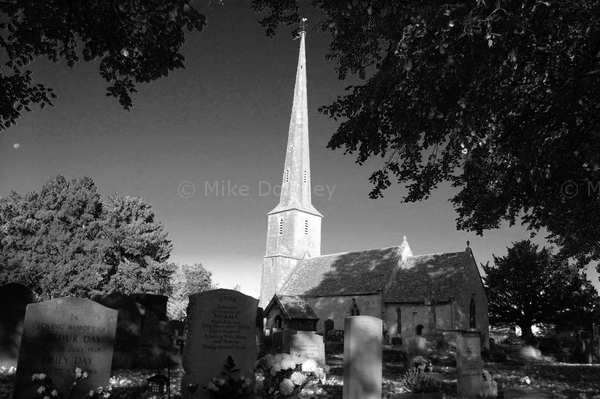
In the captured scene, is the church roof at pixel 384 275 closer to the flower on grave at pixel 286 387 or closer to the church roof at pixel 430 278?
the church roof at pixel 430 278

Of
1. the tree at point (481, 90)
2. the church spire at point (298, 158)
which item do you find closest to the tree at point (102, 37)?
the tree at point (481, 90)

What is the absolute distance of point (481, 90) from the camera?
28.7 feet

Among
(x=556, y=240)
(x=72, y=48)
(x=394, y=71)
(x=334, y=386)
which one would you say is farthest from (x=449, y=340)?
(x=72, y=48)

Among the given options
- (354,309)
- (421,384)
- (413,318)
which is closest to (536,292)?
(413,318)

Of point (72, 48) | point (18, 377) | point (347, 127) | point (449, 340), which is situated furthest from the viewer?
point (449, 340)

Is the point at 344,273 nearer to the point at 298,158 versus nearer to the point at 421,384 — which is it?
the point at 298,158

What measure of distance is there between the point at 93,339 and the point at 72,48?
228 inches

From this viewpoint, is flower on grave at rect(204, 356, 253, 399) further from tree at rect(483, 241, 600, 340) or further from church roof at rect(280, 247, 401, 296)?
tree at rect(483, 241, 600, 340)

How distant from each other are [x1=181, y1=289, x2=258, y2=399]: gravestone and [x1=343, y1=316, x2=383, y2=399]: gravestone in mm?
1937

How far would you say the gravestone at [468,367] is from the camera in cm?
1063

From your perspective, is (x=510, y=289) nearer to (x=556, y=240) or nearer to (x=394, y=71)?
(x=556, y=240)

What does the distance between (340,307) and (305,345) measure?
2262 cm

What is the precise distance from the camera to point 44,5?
22.8 feet

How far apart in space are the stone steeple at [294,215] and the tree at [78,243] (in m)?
11.0
